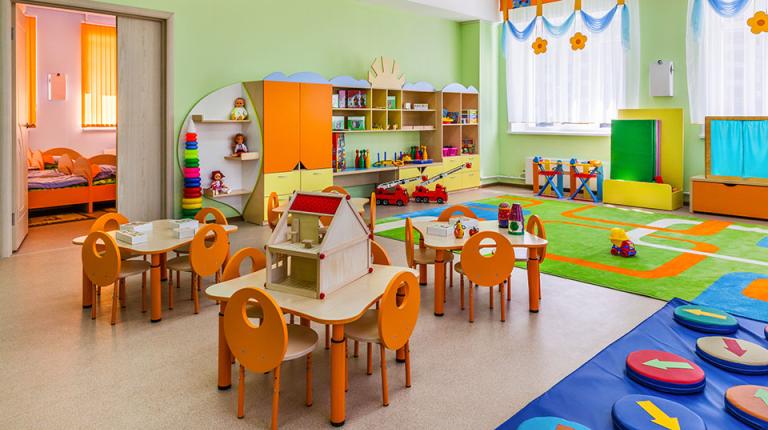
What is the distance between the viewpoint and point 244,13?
7988 mm

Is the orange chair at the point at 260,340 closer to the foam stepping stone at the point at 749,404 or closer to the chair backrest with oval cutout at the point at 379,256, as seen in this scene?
the chair backrest with oval cutout at the point at 379,256

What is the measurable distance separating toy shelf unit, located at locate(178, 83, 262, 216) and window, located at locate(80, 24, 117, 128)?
4483 mm

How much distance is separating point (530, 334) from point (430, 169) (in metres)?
6.88

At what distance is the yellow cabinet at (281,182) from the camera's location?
785cm

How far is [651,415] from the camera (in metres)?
2.69

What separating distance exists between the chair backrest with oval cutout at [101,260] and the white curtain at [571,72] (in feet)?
A: 29.7

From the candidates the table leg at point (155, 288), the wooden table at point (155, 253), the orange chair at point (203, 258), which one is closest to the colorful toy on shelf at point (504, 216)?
the orange chair at point (203, 258)

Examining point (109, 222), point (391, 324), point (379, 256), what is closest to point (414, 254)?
point (379, 256)

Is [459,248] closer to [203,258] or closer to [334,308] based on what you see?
[334,308]

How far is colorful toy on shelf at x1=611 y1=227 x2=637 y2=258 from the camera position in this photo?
236 inches

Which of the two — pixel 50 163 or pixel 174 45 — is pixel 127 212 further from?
pixel 50 163

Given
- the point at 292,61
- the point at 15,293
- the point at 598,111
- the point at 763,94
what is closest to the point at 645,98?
the point at 598,111

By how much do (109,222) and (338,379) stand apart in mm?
3411

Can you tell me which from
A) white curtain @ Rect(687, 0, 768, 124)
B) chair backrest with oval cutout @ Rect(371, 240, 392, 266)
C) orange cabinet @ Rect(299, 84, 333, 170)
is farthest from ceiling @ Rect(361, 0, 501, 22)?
chair backrest with oval cutout @ Rect(371, 240, 392, 266)
